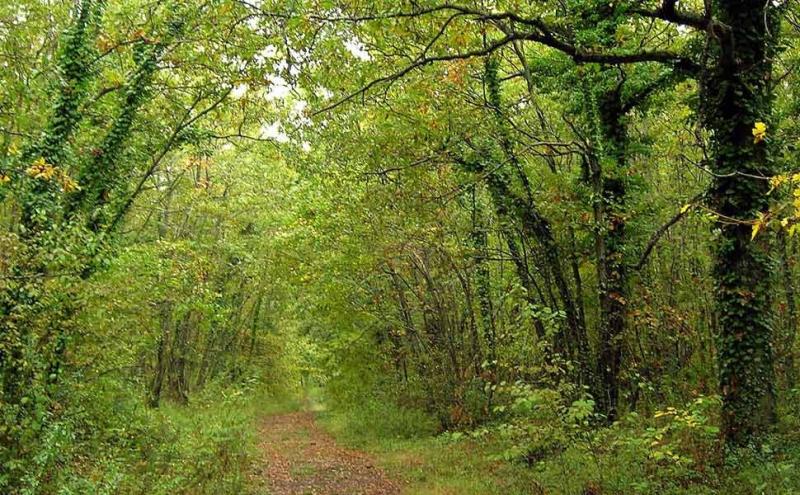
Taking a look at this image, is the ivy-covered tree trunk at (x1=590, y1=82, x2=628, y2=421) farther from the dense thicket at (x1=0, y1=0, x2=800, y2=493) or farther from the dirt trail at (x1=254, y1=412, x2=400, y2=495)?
the dirt trail at (x1=254, y1=412, x2=400, y2=495)

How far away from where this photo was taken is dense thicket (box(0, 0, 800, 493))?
7.51 m

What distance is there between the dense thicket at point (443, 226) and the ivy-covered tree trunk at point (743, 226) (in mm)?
36

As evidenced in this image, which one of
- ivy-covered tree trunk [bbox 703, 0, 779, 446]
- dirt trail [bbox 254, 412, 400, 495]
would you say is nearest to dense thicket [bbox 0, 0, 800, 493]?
ivy-covered tree trunk [bbox 703, 0, 779, 446]

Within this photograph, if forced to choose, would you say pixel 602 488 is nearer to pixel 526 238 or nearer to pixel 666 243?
pixel 526 238

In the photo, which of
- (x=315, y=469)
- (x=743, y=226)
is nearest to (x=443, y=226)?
(x=315, y=469)

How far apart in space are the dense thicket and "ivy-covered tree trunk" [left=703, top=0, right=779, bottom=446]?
0.04 m

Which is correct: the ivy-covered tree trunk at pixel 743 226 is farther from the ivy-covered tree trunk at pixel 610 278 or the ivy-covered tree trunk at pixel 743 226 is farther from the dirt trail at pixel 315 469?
the dirt trail at pixel 315 469

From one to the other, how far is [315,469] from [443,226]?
5802mm

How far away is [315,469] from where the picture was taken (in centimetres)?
1245

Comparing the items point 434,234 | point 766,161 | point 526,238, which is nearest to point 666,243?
Answer: point 526,238

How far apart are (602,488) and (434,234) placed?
21.9ft

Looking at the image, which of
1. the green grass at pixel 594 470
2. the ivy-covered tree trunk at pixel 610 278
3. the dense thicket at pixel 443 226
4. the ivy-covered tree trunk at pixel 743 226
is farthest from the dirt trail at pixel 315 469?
the ivy-covered tree trunk at pixel 743 226

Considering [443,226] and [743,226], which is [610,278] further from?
[443,226]

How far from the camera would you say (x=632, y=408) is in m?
11.3
